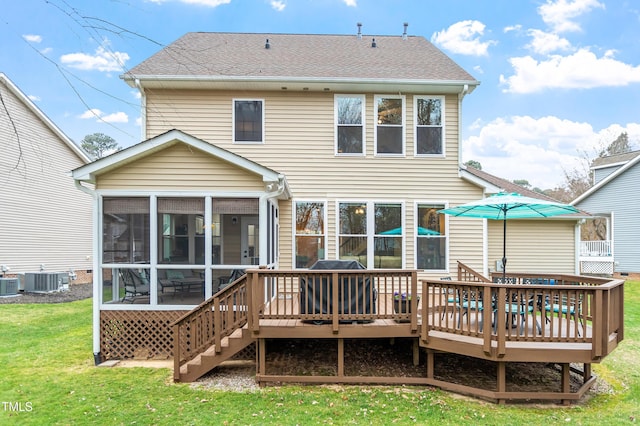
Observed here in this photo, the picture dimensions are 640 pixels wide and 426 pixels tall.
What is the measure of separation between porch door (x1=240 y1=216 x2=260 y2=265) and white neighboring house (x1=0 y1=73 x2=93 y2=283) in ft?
30.8

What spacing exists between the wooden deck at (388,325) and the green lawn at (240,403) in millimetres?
289

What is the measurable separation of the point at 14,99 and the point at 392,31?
14.3 meters

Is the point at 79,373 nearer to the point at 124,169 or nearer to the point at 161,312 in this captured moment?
the point at 161,312

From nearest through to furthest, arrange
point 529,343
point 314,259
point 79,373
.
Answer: point 529,343, point 79,373, point 314,259

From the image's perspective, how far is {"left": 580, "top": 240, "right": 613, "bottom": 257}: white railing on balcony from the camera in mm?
17156

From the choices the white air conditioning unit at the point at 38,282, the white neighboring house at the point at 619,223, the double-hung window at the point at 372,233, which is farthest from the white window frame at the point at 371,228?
the white neighboring house at the point at 619,223

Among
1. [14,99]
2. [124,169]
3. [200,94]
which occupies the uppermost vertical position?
[14,99]

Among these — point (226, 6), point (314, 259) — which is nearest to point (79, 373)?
point (314, 259)

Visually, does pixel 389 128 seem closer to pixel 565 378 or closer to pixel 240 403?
pixel 565 378

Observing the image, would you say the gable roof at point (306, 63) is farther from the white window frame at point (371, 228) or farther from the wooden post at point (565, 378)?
the wooden post at point (565, 378)

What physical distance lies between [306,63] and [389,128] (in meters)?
2.71

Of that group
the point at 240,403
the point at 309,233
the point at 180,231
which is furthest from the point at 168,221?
the point at 309,233

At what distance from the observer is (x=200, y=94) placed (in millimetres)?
8695

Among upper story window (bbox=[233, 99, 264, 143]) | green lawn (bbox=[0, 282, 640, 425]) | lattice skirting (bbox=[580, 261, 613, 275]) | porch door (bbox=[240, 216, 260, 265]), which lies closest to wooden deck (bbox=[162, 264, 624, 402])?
green lawn (bbox=[0, 282, 640, 425])
